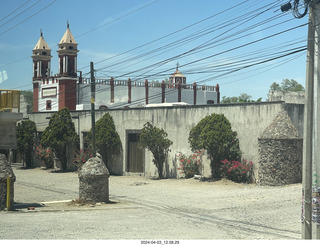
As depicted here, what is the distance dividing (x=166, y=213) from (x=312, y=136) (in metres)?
7.31

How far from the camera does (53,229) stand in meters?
13.4

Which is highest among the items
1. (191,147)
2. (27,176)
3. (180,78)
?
(180,78)

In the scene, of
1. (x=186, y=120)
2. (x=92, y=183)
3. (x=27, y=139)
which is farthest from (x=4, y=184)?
(x=27, y=139)

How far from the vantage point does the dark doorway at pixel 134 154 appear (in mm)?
31438

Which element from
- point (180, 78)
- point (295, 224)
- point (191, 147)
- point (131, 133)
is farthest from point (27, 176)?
point (180, 78)

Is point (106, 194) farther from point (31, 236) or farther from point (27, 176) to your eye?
point (27, 176)

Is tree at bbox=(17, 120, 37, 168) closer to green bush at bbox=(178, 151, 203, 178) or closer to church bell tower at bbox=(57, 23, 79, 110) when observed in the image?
church bell tower at bbox=(57, 23, 79, 110)

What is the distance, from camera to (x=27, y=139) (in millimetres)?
39719

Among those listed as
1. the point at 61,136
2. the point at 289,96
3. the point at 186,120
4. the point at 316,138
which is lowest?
the point at 61,136

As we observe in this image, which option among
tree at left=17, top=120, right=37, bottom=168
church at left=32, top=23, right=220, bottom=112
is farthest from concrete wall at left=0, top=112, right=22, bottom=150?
church at left=32, top=23, right=220, bottom=112

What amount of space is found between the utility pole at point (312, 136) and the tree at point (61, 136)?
1042 inches

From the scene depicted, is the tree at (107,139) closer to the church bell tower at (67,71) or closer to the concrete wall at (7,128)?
the concrete wall at (7,128)

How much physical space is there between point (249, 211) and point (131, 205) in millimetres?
4707

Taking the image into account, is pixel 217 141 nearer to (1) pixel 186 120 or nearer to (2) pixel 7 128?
(1) pixel 186 120
